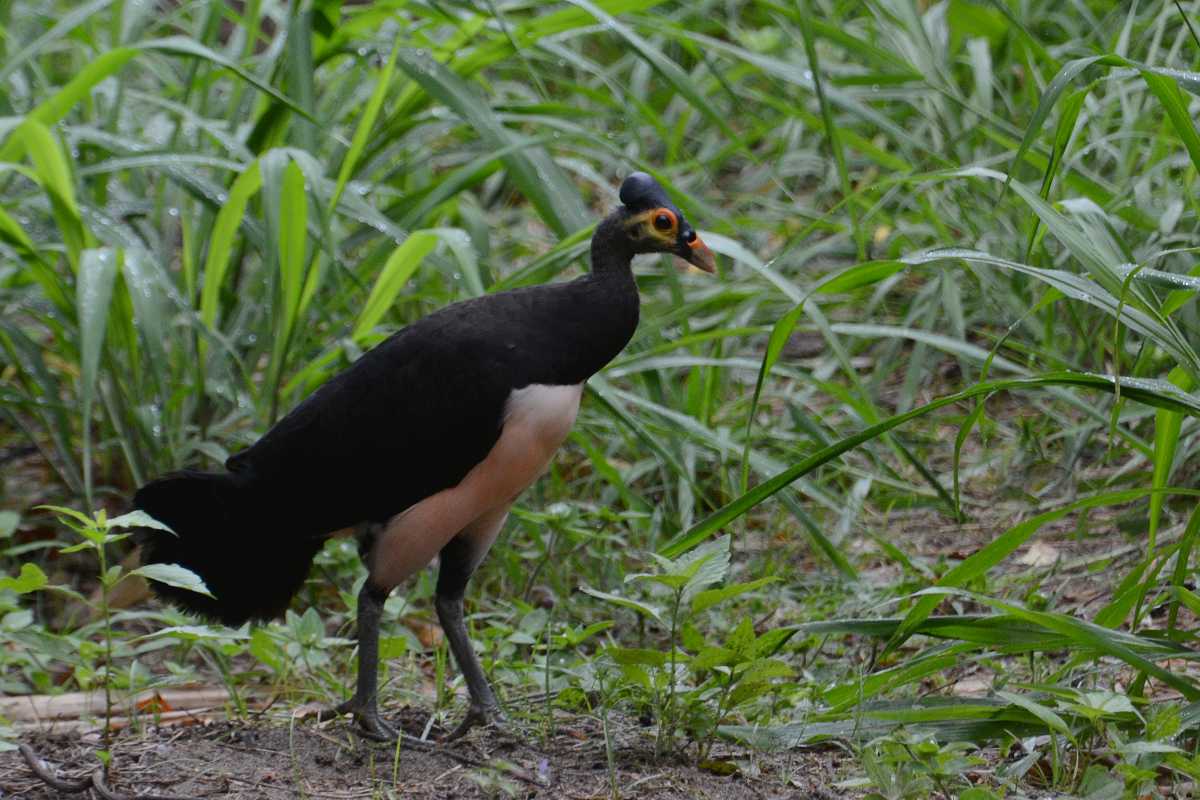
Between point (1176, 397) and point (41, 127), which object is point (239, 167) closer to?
point (41, 127)

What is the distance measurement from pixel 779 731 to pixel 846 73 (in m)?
3.00

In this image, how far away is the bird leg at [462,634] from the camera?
2.79m

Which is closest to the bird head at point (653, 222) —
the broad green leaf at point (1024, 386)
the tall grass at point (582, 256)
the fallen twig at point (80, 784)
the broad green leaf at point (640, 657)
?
the tall grass at point (582, 256)

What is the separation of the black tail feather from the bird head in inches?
34.2

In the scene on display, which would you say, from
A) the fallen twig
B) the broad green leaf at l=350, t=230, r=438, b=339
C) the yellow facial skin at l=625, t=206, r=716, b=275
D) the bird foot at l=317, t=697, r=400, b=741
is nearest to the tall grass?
the broad green leaf at l=350, t=230, r=438, b=339

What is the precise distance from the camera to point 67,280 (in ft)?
13.5

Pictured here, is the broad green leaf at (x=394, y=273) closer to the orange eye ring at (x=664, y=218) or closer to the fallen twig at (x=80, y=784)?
the orange eye ring at (x=664, y=218)

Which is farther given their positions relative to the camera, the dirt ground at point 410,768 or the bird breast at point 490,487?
the bird breast at point 490,487

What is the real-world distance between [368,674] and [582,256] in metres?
1.65

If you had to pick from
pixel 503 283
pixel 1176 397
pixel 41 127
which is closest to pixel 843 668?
pixel 1176 397

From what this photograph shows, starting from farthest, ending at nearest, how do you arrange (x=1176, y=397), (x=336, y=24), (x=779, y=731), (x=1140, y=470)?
1. (x=336, y=24)
2. (x=1140, y=470)
3. (x=779, y=731)
4. (x=1176, y=397)

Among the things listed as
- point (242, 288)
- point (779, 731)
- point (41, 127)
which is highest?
point (41, 127)

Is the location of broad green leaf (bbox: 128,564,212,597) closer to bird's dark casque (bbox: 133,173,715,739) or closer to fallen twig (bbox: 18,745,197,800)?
fallen twig (bbox: 18,745,197,800)

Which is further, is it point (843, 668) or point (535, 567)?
point (535, 567)
